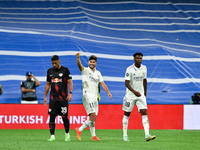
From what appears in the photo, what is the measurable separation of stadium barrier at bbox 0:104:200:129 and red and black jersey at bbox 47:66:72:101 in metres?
4.99

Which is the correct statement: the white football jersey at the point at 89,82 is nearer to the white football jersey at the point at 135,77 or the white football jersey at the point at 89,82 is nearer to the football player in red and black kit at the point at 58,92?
the football player in red and black kit at the point at 58,92

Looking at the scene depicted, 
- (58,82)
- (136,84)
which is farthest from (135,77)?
(58,82)

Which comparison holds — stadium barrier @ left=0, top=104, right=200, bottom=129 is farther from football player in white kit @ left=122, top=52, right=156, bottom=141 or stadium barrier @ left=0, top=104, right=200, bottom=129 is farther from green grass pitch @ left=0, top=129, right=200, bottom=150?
football player in white kit @ left=122, top=52, right=156, bottom=141

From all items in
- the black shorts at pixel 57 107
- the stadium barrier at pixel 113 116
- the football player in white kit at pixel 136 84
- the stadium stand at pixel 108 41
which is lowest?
the stadium barrier at pixel 113 116

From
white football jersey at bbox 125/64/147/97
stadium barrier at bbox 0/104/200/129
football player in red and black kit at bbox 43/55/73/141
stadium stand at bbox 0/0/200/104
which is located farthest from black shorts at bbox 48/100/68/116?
stadium stand at bbox 0/0/200/104

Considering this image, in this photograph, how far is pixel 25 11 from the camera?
18.8m

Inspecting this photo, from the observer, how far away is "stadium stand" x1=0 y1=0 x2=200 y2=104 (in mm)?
16766

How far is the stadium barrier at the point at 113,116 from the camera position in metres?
13.5

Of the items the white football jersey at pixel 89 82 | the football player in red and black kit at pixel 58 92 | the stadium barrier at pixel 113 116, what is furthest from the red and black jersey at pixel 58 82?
the stadium barrier at pixel 113 116

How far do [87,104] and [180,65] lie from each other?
9687mm

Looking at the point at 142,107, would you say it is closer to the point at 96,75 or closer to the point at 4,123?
the point at 96,75

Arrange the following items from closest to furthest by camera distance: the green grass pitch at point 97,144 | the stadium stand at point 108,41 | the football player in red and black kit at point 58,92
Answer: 1. the green grass pitch at point 97,144
2. the football player in red and black kit at point 58,92
3. the stadium stand at point 108,41

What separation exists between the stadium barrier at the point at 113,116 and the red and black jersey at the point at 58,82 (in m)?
4.99

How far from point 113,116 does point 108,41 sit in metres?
5.06
